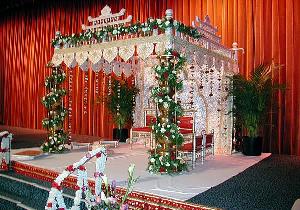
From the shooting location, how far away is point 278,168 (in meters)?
5.98

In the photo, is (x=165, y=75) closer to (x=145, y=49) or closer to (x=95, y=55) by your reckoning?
(x=145, y=49)

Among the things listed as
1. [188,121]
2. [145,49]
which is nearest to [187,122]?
[188,121]

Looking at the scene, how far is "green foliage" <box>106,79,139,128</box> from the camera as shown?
29.1ft

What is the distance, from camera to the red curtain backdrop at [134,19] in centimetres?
774

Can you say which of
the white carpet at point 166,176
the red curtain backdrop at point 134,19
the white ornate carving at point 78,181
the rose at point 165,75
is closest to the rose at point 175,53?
the rose at point 165,75

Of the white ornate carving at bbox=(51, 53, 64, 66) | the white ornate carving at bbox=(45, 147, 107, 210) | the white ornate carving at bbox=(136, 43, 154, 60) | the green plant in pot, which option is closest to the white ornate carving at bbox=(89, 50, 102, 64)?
the white ornate carving at bbox=(51, 53, 64, 66)

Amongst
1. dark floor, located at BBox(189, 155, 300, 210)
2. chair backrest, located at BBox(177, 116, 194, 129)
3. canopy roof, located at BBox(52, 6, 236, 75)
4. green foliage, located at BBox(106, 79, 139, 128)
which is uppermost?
canopy roof, located at BBox(52, 6, 236, 75)

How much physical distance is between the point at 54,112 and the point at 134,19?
482cm

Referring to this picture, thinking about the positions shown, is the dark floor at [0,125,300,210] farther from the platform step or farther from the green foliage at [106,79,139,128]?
the green foliage at [106,79,139,128]

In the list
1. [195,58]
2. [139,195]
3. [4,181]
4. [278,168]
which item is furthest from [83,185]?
[278,168]

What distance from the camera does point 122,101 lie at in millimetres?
8930

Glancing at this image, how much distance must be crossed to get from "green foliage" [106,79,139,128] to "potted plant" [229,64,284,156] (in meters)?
2.80

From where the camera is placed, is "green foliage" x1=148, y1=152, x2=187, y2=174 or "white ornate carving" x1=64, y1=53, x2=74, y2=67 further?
"white ornate carving" x1=64, y1=53, x2=74, y2=67

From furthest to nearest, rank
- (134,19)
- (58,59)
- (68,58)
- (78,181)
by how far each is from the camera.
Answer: (134,19) < (58,59) < (68,58) < (78,181)
